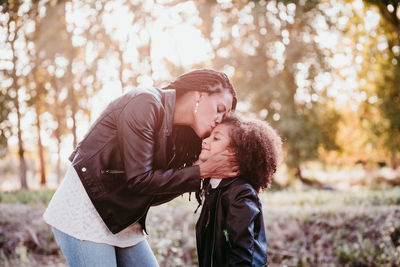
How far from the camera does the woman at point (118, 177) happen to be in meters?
2.28

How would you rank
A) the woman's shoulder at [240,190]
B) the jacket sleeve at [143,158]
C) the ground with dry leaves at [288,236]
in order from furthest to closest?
the ground with dry leaves at [288,236] < the woman's shoulder at [240,190] < the jacket sleeve at [143,158]

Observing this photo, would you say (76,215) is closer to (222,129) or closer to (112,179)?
(112,179)

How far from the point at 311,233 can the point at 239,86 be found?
14.9 metres

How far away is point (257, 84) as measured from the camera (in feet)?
68.8

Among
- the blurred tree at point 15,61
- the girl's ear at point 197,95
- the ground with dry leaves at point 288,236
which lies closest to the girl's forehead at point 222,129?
the girl's ear at point 197,95

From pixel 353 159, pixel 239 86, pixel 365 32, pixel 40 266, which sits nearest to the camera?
pixel 40 266

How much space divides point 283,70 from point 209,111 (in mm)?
19083

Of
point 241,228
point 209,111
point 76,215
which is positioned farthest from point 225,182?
point 76,215

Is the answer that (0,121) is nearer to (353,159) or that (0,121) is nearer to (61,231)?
(61,231)

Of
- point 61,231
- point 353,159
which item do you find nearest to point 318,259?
point 61,231

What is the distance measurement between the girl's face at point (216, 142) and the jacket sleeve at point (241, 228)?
37 centimetres

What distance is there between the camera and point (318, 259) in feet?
20.6

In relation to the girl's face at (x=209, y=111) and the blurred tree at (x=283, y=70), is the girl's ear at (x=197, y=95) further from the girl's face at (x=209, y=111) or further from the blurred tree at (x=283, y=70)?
the blurred tree at (x=283, y=70)

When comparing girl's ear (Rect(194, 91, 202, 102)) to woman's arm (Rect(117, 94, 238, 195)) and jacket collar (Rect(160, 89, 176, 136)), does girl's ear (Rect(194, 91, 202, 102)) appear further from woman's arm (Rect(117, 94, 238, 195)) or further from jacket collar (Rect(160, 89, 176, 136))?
woman's arm (Rect(117, 94, 238, 195))
